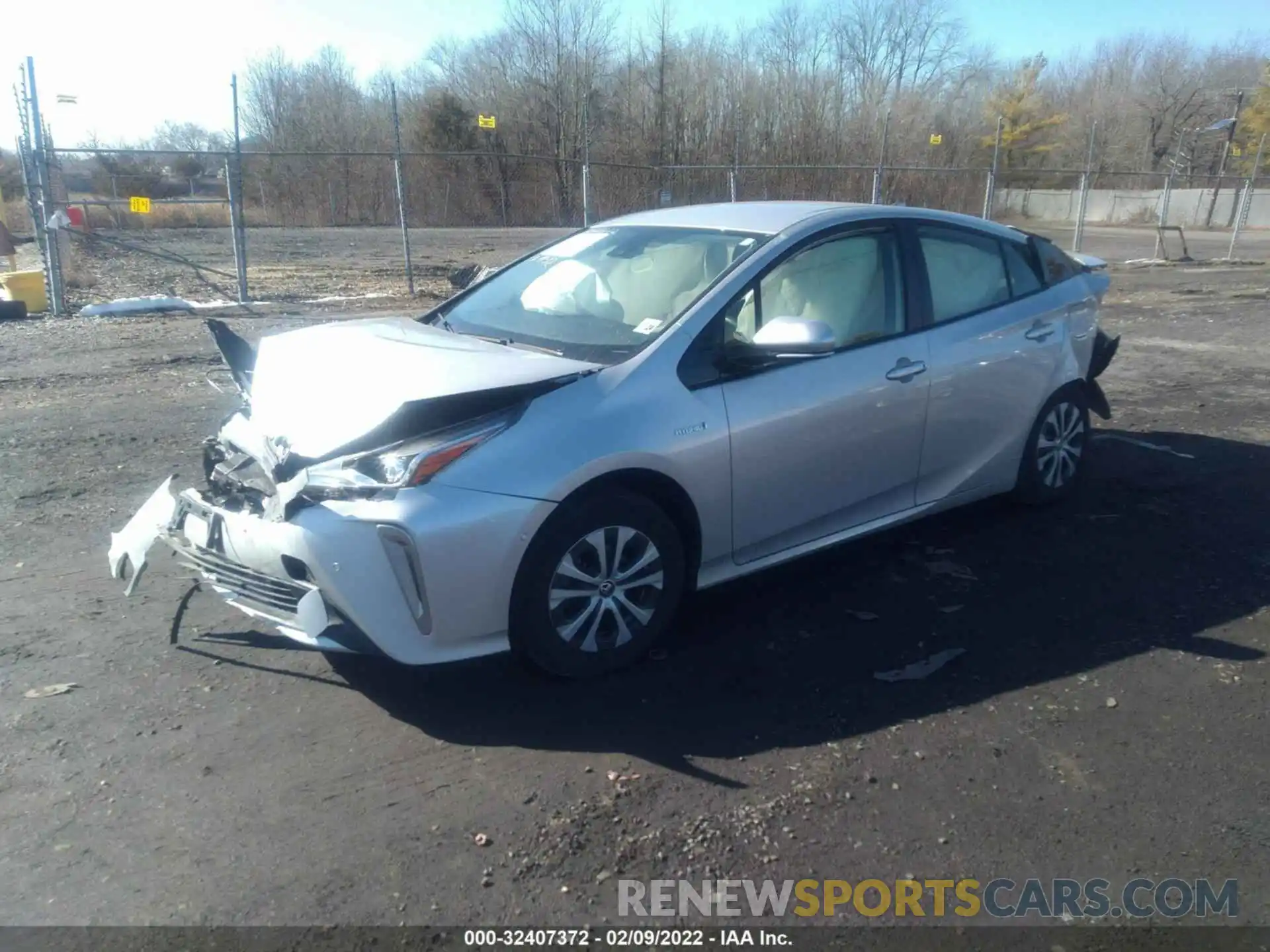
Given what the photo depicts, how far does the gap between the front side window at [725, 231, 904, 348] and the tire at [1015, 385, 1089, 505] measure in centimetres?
131

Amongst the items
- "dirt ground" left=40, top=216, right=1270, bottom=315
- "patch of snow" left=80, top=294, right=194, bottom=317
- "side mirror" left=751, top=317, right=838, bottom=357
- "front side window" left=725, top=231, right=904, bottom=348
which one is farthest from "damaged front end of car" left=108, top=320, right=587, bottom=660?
"patch of snow" left=80, top=294, right=194, bottom=317

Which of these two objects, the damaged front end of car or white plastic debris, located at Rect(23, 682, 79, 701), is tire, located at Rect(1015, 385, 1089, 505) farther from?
white plastic debris, located at Rect(23, 682, 79, 701)

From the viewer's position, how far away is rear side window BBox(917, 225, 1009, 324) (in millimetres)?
5016

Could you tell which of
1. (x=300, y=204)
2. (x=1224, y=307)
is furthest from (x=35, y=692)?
(x=300, y=204)

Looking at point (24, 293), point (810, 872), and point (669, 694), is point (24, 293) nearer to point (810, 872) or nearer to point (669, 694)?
point (669, 694)

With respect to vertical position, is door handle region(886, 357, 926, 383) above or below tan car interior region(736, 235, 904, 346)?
below

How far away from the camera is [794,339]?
4.00 m

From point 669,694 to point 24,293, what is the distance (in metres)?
12.3

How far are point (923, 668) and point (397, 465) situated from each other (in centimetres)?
214

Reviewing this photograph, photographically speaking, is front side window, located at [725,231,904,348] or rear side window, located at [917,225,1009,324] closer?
front side window, located at [725,231,904,348]

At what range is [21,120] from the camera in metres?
12.5

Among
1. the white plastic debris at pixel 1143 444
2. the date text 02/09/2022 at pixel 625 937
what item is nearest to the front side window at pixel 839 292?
the date text 02/09/2022 at pixel 625 937

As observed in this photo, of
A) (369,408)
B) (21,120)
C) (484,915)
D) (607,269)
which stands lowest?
(484,915)

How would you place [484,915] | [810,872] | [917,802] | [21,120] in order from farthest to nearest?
[21,120]
[917,802]
[810,872]
[484,915]
